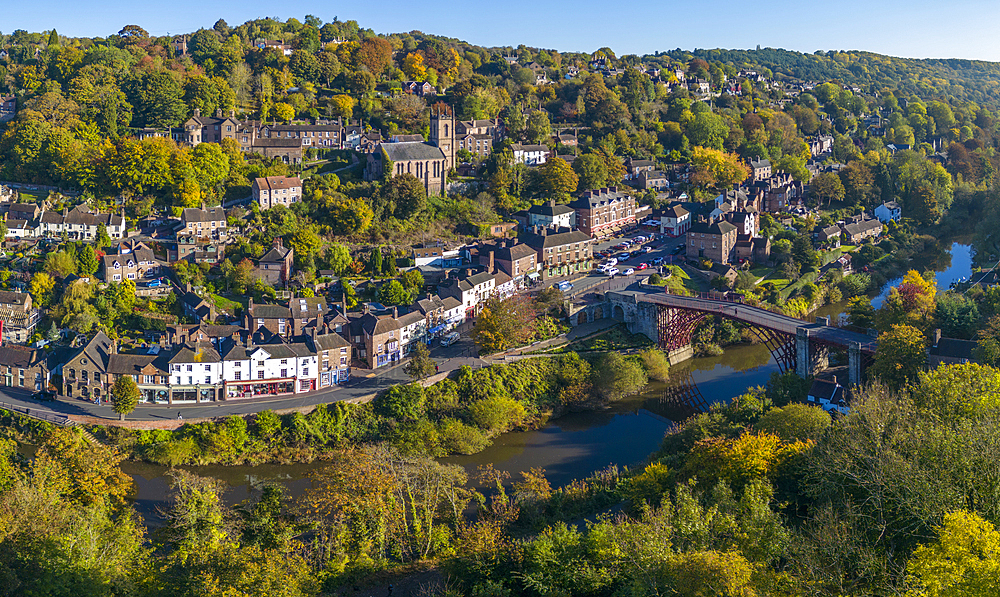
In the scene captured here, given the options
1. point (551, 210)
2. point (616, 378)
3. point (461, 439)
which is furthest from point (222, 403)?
point (551, 210)

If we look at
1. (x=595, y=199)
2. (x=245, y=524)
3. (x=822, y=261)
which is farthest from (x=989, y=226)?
(x=245, y=524)

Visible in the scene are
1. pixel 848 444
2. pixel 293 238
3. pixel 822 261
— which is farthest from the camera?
pixel 822 261

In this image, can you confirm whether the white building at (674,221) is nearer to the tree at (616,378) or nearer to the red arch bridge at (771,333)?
the red arch bridge at (771,333)

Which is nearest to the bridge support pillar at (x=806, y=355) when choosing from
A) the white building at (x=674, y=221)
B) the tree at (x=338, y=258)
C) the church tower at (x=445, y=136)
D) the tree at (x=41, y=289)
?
the white building at (x=674, y=221)

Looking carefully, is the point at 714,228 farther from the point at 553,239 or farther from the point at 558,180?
the point at 558,180

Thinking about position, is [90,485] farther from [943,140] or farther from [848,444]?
[943,140]

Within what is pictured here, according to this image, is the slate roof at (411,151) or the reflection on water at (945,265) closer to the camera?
the slate roof at (411,151)

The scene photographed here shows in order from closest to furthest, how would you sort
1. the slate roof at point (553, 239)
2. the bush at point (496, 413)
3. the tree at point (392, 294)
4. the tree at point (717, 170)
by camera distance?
the bush at point (496, 413)
the tree at point (392, 294)
the slate roof at point (553, 239)
the tree at point (717, 170)
